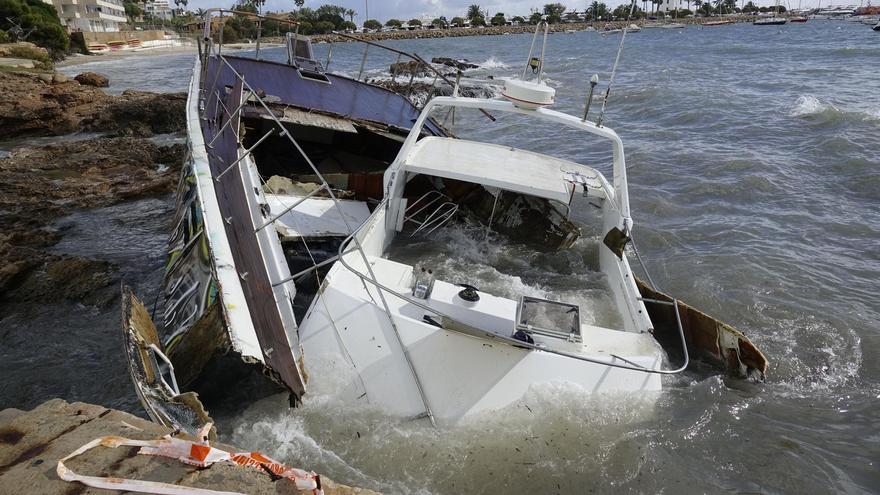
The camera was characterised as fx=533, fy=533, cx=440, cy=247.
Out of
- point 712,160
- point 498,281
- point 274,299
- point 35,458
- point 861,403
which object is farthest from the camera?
point 712,160

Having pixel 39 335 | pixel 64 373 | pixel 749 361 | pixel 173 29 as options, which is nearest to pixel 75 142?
pixel 39 335

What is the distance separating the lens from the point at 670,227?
29.6ft

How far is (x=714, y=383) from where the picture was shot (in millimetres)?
4922

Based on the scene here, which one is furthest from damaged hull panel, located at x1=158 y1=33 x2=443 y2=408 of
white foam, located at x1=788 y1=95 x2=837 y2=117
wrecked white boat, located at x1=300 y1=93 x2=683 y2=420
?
white foam, located at x1=788 y1=95 x2=837 y2=117

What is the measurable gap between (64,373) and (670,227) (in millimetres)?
8559

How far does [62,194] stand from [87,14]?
7340 cm

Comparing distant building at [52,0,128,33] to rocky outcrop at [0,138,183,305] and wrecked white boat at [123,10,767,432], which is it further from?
wrecked white boat at [123,10,767,432]

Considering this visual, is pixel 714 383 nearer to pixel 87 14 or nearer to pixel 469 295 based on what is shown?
pixel 469 295

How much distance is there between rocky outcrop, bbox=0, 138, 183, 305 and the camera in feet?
20.5

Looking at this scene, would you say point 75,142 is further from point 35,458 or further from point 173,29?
point 173,29

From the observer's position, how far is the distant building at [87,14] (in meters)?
63.0

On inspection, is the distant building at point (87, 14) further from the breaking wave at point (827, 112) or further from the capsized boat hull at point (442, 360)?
the capsized boat hull at point (442, 360)

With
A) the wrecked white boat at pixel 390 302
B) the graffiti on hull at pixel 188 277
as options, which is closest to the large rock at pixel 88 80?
the wrecked white boat at pixel 390 302

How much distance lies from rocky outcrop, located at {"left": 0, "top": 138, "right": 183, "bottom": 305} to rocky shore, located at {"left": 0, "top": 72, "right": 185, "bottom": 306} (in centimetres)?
1
